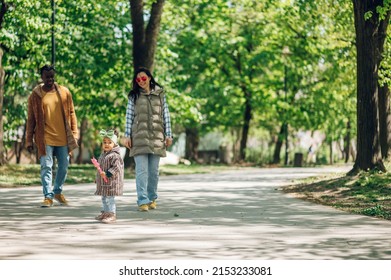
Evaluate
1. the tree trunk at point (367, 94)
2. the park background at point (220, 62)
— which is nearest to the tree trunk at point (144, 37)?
the park background at point (220, 62)

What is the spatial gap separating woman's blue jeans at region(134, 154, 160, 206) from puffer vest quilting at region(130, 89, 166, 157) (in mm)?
132

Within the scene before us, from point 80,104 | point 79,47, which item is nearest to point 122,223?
point 79,47

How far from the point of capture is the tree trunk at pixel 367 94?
790 inches

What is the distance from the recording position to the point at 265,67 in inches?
2039

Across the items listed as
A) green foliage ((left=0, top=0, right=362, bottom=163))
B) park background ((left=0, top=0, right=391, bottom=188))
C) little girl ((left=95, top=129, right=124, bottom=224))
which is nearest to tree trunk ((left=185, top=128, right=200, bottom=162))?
park background ((left=0, top=0, right=391, bottom=188))

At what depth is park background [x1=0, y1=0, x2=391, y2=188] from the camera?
2338 centimetres

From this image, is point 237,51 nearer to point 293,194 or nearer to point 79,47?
point 79,47

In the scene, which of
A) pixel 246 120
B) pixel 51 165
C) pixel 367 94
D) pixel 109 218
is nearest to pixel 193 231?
pixel 109 218

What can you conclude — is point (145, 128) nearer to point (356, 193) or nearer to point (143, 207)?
point (143, 207)

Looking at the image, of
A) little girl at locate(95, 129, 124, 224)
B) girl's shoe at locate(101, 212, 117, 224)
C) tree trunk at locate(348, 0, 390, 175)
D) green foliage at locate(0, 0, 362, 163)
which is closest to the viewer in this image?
little girl at locate(95, 129, 124, 224)

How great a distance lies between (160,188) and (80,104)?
19.4 m

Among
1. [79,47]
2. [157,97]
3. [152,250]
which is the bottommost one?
[152,250]

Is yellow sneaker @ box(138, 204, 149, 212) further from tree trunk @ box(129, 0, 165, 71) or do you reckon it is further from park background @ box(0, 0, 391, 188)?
tree trunk @ box(129, 0, 165, 71)

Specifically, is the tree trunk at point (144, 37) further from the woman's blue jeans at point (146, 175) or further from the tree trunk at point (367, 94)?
the woman's blue jeans at point (146, 175)
